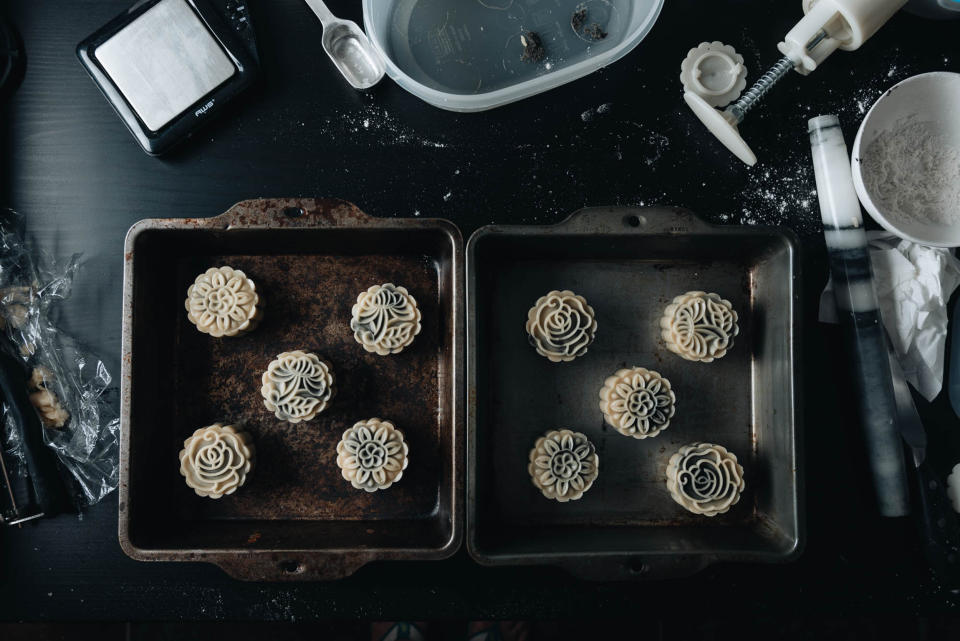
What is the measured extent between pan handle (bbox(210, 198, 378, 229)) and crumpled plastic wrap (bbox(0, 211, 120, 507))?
475mm

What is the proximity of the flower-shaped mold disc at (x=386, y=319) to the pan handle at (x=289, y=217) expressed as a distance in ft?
0.59

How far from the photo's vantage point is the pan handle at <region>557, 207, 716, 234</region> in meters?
1.34

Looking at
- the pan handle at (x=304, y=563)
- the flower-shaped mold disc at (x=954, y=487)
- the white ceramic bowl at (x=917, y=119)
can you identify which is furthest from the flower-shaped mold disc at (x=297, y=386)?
the flower-shaped mold disc at (x=954, y=487)

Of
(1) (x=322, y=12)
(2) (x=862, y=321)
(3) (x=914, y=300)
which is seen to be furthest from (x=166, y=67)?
(3) (x=914, y=300)

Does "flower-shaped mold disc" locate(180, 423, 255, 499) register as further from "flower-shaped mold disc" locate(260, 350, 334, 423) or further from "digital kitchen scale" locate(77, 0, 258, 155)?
"digital kitchen scale" locate(77, 0, 258, 155)

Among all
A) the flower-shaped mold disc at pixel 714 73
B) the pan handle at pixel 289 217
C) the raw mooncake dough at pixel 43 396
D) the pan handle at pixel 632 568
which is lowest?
the pan handle at pixel 632 568

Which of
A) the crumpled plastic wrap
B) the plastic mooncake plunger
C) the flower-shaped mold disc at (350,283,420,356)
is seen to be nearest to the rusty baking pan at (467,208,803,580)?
the flower-shaped mold disc at (350,283,420,356)

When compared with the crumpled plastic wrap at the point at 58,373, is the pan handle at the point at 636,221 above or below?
above

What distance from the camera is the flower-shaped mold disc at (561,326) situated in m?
1.42

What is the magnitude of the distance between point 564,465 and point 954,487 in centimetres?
92

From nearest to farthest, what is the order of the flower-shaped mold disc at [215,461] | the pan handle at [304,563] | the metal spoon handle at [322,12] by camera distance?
the pan handle at [304,563]
the flower-shaped mold disc at [215,461]
the metal spoon handle at [322,12]

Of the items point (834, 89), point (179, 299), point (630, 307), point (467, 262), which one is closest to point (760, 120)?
point (834, 89)

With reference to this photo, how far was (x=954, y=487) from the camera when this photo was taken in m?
1.47

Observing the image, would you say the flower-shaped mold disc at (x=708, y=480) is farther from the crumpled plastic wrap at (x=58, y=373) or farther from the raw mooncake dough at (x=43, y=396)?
the raw mooncake dough at (x=43, y=396)
